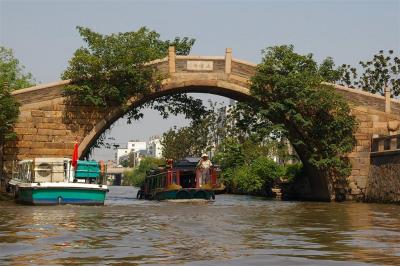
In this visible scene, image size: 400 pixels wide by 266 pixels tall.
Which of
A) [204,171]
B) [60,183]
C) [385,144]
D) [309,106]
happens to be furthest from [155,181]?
[60,183]

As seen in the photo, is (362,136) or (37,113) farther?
(362,136)

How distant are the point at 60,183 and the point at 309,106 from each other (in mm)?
14257

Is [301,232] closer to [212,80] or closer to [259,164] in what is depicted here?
[212,80]

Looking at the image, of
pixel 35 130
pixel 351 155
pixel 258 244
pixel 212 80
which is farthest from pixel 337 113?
pixel 258 244

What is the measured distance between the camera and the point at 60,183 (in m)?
23.1

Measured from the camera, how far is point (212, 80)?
3319 cm

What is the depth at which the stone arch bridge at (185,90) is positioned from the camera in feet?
102

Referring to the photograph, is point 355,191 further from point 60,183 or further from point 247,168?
point 247,168

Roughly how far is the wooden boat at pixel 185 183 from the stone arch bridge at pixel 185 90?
152 inches

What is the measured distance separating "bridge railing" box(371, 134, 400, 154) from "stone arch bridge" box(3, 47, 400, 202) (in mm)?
501

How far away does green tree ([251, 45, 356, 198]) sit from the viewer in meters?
31.7

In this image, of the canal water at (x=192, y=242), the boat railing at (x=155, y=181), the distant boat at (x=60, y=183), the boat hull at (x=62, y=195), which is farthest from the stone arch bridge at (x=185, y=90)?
the canal water at (x=192, y=242)

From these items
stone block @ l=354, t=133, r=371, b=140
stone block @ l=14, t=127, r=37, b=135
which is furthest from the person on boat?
stone block @ l=354, t=133, r=371, b=140

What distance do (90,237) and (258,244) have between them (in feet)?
9.62
